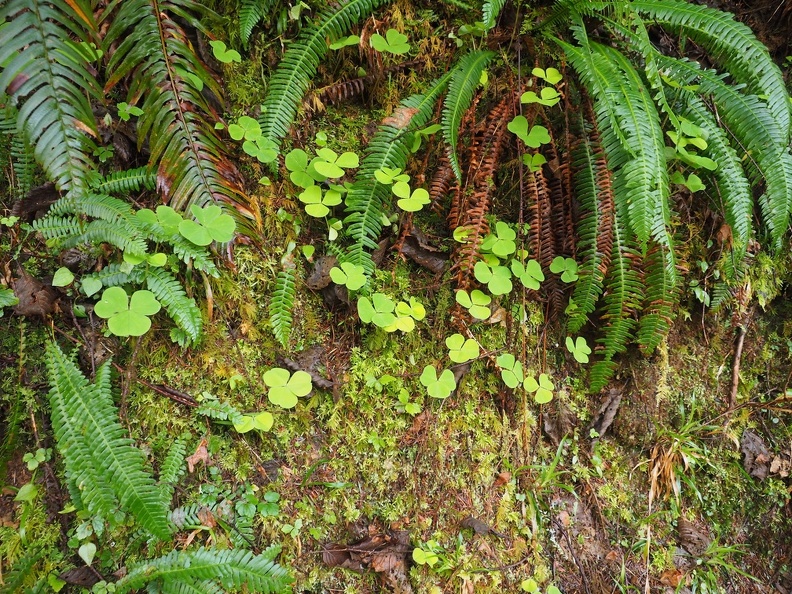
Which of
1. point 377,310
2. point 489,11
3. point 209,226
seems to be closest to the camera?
point 209,226

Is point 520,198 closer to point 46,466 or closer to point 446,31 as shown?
point 446,31

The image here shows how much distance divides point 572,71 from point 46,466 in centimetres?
313

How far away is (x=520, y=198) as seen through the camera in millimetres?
2480

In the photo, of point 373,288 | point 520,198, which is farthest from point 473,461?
point 520,198

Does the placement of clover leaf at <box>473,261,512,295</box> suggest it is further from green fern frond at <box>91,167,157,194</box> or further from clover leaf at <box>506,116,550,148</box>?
green fern frond at <box>91,167,157,194</box>

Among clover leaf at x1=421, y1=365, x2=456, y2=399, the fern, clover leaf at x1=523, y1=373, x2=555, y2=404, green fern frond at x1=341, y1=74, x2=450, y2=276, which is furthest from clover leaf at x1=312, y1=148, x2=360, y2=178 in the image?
clover leaf at x1=523, y1=373, x2=555, y2=404

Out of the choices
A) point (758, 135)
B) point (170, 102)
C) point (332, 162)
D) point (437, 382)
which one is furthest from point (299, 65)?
point (758, 135)

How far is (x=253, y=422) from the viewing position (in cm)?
198

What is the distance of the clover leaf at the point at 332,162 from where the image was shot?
2197mm

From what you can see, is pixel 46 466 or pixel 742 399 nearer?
pixel 46 466

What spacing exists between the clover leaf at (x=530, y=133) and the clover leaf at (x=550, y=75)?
9.5 inches

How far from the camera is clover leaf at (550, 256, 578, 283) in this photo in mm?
2490

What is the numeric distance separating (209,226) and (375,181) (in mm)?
785

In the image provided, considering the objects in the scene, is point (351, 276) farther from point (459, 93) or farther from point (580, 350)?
point (580, 350)
